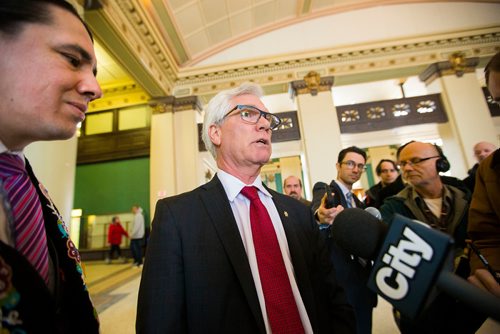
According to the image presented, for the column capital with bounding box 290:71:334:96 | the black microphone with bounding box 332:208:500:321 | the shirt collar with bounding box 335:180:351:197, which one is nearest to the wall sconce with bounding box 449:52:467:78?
the column capital with bounding box 290:71:334:96

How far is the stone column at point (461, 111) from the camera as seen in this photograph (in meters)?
6.73

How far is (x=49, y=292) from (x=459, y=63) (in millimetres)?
9861

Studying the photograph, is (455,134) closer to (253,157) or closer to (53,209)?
(253,157)

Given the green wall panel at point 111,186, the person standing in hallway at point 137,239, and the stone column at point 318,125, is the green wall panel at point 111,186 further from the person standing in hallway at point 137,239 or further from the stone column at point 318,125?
the stone column at point 318,125

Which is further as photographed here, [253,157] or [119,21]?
[119,21]

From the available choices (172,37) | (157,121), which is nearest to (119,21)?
(172,37)

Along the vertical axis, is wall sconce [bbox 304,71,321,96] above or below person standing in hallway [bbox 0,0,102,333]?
above

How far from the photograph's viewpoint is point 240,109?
1298 millimetres

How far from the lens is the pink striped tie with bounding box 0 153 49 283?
0.55 meters

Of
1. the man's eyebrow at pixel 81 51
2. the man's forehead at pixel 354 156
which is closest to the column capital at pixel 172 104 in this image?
the man's forehead at pixel 354 156

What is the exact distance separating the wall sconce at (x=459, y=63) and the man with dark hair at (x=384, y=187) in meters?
6.56

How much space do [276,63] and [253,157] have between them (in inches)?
289

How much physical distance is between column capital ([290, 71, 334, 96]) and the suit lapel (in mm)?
7013

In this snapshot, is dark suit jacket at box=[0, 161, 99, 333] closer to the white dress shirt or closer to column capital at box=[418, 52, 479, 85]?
the white dress shirt
